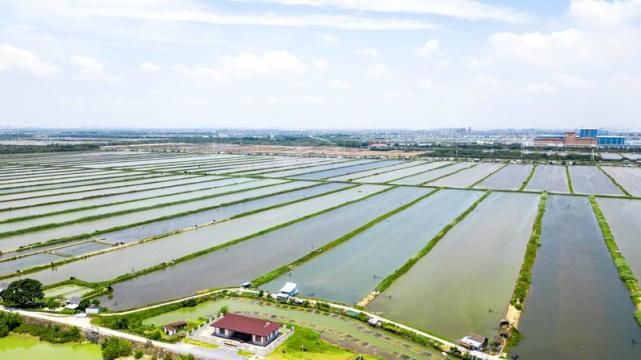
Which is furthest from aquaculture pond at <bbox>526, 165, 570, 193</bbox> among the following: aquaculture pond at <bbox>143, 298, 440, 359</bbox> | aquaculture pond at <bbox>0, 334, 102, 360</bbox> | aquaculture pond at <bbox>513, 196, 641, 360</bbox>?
aquaculture pond at <bbox>0, 334, 102, 360</bbox>

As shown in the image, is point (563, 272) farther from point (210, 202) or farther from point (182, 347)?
point (210, 202)

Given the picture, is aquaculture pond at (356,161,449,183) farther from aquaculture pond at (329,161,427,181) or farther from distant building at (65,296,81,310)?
distant building at (65,296,81,310)

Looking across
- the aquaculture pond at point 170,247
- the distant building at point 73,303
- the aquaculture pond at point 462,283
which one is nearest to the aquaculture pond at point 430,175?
the aquaculture pond at point 170,247

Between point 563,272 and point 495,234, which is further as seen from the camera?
point 495,234

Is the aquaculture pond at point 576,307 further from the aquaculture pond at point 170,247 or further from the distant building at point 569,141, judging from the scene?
the distant building at point 569,141

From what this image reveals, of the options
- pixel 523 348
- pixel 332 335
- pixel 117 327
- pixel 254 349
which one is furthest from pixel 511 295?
pixel 117 327

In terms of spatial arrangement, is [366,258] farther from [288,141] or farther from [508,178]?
[288,141]
